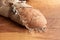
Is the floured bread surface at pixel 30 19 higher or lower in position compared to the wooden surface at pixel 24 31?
higher

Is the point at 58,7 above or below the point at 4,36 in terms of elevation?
above

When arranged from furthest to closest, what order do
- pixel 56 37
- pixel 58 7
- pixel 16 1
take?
pixel 58 7
pixel 16 1
pixel 56 37

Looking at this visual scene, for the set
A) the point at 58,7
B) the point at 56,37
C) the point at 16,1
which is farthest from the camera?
the point at 58,7

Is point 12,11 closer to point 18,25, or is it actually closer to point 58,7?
point 18,25

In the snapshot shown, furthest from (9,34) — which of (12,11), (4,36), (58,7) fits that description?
(58,7)

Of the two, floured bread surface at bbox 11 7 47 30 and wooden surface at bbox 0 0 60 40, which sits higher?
floured bread surface at bbox 11 7 47 30

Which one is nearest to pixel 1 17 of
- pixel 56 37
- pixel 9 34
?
pixel 9 34

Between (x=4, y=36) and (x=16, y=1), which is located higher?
(x=16, y=1)

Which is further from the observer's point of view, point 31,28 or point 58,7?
point 58,7

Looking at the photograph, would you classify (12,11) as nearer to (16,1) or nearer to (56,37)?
(16,1)
